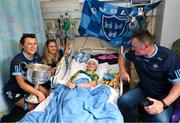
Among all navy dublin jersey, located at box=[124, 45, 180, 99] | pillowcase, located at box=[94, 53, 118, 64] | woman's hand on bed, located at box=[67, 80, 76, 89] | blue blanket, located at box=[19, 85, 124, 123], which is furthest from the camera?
pillowcase, located at box=[94, 53, 118, 64]

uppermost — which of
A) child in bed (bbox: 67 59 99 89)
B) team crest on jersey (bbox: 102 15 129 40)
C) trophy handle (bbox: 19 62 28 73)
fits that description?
team crest on jersey (bbox: 102 15 129 40)

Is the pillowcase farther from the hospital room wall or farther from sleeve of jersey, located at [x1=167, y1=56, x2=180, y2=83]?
sleeve of jersey, located at [x1=167, y1=56, x2=180, y2=83]

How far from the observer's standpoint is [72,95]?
198cm

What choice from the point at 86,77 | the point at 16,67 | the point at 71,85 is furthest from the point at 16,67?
the point at 86,77

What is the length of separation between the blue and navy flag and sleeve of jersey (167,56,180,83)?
2.89 ft

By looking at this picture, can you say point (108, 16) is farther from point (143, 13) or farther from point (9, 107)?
point (9, 107)

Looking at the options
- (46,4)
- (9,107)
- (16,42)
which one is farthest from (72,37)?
(9,107)

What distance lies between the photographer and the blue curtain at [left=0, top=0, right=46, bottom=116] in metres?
2.25

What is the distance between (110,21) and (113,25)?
0.21 ft

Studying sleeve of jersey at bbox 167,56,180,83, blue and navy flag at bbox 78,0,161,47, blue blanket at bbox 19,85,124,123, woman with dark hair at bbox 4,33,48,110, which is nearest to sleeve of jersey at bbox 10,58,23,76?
woman with dark hair at bbox 4,33,48,110

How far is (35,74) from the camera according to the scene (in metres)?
2.12

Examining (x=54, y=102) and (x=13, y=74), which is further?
(x=13, y=74)

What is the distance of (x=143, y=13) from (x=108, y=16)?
424mm

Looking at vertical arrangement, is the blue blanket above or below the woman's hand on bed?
below
